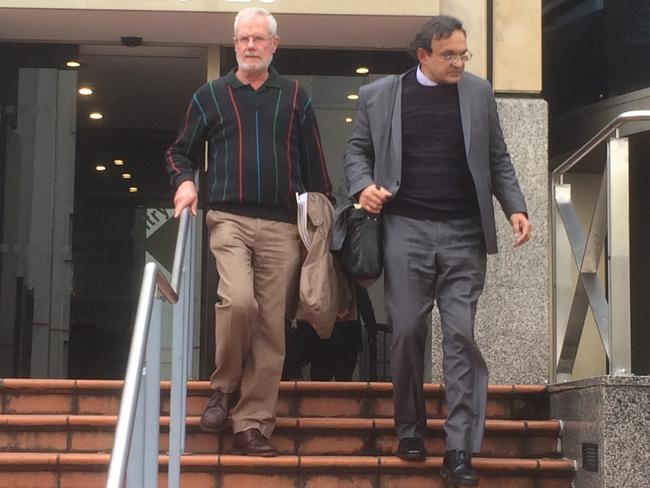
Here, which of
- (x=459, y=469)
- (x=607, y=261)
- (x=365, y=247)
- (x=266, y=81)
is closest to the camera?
(x=459, y=469)

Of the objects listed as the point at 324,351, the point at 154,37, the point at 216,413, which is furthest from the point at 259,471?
the point at 154,37

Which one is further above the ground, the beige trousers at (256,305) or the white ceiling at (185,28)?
the white ceiling at (185,28)

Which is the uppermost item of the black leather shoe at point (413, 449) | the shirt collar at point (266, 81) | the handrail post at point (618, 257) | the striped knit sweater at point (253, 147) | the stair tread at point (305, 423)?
the shirt collar at point (266, 81)

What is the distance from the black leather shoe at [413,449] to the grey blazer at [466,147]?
0.84m

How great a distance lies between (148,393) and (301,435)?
5.92ft

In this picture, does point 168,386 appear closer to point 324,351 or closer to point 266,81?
point 266,81

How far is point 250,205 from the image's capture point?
18.1 feet

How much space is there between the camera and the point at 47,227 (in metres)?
8.88

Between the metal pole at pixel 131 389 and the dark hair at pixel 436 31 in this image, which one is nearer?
the metal pole at pixel 131 389

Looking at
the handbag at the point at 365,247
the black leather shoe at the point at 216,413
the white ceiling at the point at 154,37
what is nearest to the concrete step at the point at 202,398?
the black leather shoe at the point at 216,413

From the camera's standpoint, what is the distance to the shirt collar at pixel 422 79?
212 inches

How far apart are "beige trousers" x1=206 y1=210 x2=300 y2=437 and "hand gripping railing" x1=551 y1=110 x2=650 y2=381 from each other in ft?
4.44

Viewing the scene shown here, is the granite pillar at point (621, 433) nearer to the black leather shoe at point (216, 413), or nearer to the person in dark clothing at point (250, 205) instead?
the person in dark clothing at point (250, 205)

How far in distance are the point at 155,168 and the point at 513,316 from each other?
351cm
